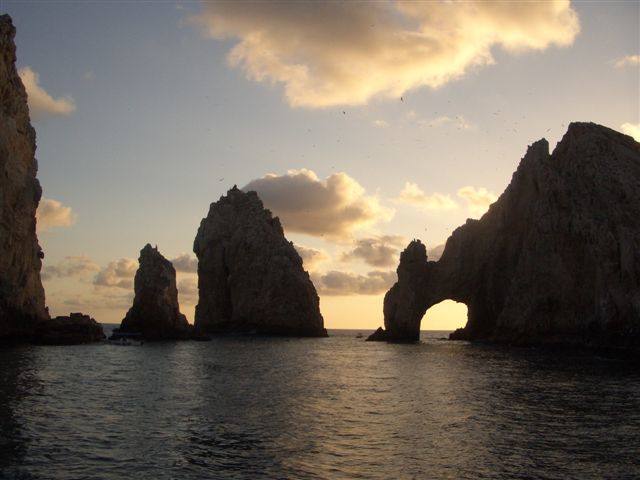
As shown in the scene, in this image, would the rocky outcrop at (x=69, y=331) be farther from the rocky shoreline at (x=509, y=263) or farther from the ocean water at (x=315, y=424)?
the ocean water at (x=315, y=424)

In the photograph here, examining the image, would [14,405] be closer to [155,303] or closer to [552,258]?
[155,303]

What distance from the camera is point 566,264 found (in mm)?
77312

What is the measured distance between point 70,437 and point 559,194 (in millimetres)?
74014

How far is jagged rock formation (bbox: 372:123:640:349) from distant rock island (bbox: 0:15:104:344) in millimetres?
59950

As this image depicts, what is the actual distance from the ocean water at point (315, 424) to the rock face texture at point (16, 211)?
23.4 m

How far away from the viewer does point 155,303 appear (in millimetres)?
94500

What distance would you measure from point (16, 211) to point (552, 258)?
7099cm

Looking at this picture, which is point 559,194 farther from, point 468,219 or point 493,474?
point 493,474

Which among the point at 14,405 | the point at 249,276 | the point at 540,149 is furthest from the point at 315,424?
the point at 249,276

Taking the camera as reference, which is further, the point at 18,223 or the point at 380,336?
the point at 380,336

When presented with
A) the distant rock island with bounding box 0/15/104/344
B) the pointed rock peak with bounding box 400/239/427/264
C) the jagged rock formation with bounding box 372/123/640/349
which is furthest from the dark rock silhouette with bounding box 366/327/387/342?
the distant rock island with bounding box 0/15/104/344

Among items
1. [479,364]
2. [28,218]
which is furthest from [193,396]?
[28,218]

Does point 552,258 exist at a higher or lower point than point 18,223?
lower

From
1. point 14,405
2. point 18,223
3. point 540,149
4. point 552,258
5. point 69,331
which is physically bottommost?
point 14,405
